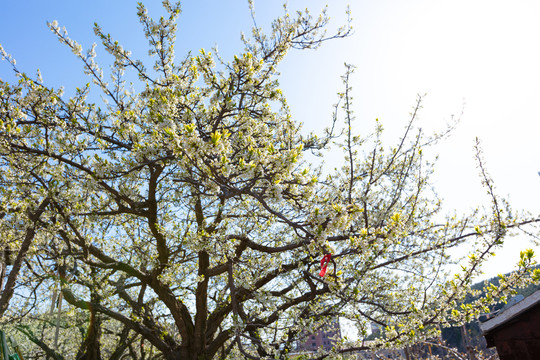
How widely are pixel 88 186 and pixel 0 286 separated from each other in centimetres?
380

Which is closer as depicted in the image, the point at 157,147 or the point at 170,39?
the point at 157,147

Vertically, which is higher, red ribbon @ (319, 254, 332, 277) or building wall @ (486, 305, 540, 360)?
red ribbon @ (319, 254, 332, 277)

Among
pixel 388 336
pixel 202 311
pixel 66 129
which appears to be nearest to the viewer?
pixel 388 336

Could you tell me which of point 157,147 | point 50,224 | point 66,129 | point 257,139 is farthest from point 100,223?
point 257,139

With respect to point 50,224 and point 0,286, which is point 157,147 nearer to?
point 50,224

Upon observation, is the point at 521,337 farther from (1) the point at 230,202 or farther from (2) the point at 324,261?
(1) the point at 230,202

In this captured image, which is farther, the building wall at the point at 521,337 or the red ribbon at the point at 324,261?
the building wall at the point at 521,337

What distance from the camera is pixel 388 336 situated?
17.3ft

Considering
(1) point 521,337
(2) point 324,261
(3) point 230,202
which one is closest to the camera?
(2) point 324,261

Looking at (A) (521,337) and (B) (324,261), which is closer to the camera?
(B) (324,261)

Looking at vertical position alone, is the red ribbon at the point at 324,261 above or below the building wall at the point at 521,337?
above

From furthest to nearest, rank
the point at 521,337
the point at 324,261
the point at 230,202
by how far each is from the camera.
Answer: the point at 230,202, the point at 521,337, the point at 324,261

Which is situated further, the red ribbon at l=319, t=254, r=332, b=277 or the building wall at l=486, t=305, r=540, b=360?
the building wall at l=486, t=305, r=540, b=360

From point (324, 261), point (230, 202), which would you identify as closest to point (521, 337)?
point (324, 261)
